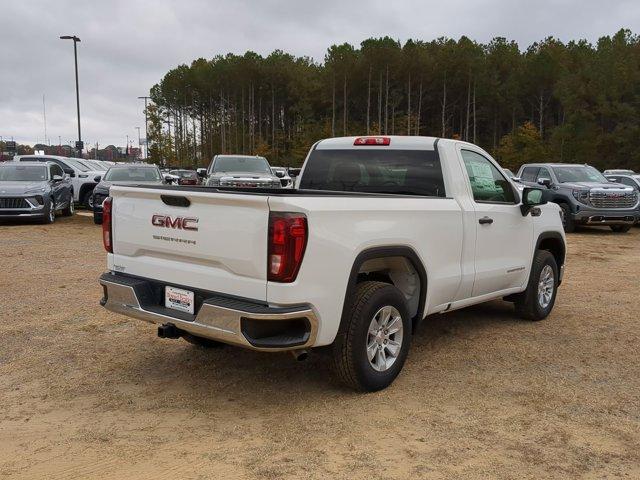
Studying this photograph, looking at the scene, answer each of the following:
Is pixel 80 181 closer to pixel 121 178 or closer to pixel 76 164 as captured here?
pixel 76 164

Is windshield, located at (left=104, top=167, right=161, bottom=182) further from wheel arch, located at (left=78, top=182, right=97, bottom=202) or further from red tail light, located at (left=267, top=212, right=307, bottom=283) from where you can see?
red tail light, located at (left=267, top=212, right=307, bottom=283)

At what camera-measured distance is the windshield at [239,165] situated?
1662cm

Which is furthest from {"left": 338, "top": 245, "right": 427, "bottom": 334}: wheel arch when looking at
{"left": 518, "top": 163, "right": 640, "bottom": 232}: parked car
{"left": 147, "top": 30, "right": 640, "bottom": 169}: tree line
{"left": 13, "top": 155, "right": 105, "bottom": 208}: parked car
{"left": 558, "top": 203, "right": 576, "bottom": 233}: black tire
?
{"left": 147, "top": 30, "right": 640, "bottom": 169}: tree line

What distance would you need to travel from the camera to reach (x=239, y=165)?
55.0 feet

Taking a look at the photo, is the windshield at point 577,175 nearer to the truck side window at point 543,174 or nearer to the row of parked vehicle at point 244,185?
the row of parked vehicle at point 244,185

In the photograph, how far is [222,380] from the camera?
466 cm

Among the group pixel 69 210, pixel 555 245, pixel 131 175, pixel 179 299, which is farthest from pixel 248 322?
pixel 69 210

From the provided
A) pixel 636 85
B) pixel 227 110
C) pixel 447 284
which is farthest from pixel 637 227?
pixel 227 110

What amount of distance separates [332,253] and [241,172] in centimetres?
1278

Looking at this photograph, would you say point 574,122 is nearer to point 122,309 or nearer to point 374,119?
point 374,119

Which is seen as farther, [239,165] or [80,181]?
[80,181]

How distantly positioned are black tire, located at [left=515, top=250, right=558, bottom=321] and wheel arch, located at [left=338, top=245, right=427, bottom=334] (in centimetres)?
207

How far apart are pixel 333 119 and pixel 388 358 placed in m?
67.2

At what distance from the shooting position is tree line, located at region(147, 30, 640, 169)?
49.5m
